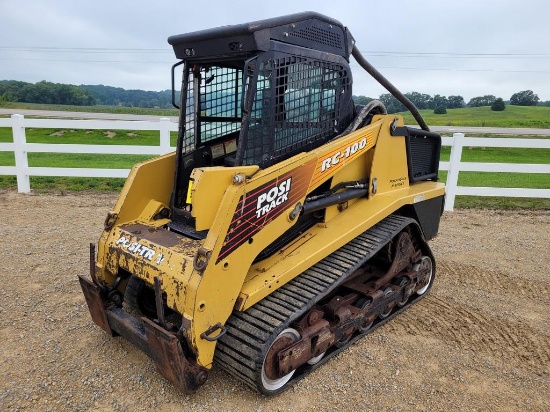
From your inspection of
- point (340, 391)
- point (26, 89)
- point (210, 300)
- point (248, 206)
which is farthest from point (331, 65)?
point (26, 89)

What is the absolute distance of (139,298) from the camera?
3816 mm

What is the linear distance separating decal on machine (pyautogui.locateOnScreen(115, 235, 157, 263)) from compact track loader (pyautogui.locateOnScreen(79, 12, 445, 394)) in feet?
0.04

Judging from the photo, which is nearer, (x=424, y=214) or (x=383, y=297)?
(x=383, y=297)

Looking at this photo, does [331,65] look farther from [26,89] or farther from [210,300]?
[26,89]

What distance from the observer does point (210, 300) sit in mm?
2953

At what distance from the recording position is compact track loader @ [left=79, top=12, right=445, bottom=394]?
3.01 meters

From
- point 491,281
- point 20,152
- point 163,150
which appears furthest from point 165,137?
point 491,281

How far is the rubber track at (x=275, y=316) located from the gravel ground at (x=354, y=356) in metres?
0.26

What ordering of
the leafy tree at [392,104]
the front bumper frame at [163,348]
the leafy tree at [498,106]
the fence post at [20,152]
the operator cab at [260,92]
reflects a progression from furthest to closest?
1. the leafy tree at [498,106]
2. the fence post at [20,152]
3. the leafy tree at [392,104]
4. the operator cab at [260,92]
5. the front bumper frame at [163,348]

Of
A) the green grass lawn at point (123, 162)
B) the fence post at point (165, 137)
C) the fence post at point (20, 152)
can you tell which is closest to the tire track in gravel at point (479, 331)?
the green grass lawn at point (123, 162)

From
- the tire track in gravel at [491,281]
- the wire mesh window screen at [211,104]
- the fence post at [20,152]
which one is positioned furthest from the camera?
the fence post at [20,152]

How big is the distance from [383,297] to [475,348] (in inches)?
34.7

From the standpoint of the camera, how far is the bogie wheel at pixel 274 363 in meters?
3.11

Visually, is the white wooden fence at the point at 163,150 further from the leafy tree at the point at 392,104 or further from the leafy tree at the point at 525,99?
the leafy tree at the point at 525,99
